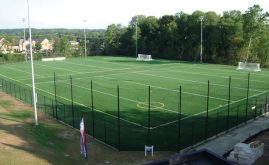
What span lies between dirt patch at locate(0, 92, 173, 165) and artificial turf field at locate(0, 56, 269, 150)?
3614 millimetres

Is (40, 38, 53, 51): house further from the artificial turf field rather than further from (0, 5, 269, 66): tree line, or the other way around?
the artificial turf field

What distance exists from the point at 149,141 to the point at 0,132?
9722 mm

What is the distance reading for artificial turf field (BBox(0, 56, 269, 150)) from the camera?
26.2 metres

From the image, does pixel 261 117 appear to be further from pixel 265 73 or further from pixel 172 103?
pixel 265 73

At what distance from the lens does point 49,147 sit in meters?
19.1

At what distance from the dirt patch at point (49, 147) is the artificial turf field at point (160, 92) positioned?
11.9ft

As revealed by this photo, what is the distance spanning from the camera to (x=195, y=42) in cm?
7144

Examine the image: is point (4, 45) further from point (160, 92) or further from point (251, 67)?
point (160, 92)

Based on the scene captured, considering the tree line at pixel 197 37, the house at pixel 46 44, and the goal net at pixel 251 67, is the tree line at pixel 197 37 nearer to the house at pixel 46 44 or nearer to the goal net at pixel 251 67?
the goal net at pixel 251 67

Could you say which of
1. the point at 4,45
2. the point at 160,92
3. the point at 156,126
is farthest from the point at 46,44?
the point at 156,126

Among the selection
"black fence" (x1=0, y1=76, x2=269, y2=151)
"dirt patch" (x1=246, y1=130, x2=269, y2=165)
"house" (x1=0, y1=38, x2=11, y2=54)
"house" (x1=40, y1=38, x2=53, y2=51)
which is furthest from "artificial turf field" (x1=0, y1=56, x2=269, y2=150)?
"house" (x1=40, y1=38, x2=53, y2=51)

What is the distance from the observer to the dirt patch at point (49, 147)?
56.5 ft

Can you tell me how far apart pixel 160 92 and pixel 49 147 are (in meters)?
19.2

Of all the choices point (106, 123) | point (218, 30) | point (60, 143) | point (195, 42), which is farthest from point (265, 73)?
point (60, 143)
